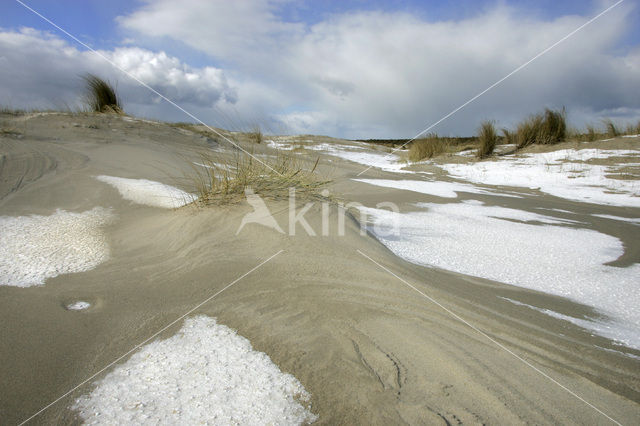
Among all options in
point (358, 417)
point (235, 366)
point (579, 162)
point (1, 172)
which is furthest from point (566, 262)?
point (579, 162)

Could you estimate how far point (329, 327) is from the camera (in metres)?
1.58

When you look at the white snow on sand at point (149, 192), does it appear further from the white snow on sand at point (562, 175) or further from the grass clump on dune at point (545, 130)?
the grass clump on dune at point (545, 130)

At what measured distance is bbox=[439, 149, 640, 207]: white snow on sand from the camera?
18.8 ft

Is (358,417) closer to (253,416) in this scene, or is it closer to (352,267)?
(253,416)

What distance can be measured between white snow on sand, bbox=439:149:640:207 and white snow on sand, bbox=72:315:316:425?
590cm

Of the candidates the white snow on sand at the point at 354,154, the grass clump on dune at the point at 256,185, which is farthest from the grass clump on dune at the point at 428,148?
the grass clump on dune at the point at 256,185

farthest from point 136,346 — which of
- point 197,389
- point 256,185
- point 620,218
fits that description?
point 620,218

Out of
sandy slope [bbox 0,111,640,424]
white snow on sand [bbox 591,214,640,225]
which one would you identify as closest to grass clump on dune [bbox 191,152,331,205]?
sandy slope [bbox 0,111,640,424]

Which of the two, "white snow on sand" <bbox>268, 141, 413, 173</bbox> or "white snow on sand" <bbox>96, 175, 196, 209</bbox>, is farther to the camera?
"white snow on sand" <bbox>268, 141, 413, 173</bbox>

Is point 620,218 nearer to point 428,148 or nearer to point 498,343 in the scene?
point 498,343

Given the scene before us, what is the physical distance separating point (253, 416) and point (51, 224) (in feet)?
8.06

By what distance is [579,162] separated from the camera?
779 centimetres

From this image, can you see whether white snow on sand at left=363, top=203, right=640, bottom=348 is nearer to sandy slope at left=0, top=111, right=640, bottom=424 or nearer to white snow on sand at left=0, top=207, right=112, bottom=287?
sandy slope at left=0, top=111, right=640, bottom=424

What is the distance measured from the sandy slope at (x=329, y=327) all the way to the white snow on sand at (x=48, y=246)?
4.4 inches
